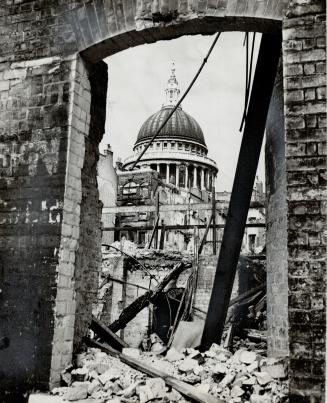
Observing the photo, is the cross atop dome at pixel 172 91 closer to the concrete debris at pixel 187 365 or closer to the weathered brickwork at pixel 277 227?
the weathered brickwork at pixel 277 227

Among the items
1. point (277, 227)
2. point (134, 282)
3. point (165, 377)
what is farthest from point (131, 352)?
point (134, 282)

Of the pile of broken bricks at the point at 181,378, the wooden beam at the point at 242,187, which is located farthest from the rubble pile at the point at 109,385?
the wooden beam at the point at 242,187

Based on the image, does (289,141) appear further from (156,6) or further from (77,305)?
(77,305)

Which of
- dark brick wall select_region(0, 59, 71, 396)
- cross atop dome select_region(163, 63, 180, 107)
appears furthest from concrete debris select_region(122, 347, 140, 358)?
cross atop dome select_region(163, 63, 180, 107)

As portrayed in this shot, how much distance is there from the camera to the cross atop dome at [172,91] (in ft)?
185

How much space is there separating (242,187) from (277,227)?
146cm

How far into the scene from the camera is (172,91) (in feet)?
187

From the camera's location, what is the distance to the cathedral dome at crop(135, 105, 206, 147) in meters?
51.2

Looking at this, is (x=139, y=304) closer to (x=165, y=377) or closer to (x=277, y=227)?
(x=277, y=227)

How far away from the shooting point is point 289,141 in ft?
12.3

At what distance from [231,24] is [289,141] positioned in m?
1.49

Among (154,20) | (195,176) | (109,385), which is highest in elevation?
(195,176)

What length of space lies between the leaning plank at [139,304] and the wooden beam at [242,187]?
7.69 feet

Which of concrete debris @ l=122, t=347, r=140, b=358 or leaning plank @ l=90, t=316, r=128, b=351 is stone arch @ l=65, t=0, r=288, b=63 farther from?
concrete debris @ l=122, t=347, r=140, b=358
